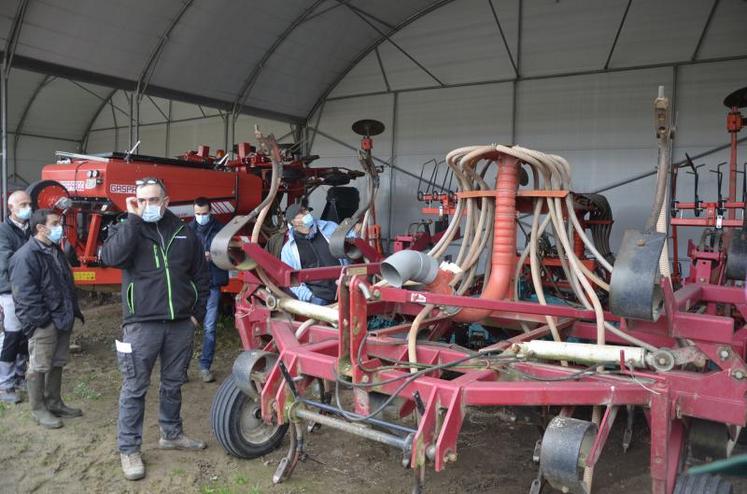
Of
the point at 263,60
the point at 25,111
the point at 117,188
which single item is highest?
the point at 25,111

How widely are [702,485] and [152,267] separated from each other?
103 inches

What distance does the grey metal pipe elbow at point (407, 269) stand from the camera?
7.43ft

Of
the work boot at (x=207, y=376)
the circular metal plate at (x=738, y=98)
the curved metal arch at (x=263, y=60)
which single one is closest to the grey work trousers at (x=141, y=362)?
the work boot at (x=207, y=376)

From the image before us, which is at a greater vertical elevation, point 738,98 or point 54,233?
point 738,98

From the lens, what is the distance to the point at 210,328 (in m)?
4.47

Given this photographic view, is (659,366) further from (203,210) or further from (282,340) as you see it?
(203,210)

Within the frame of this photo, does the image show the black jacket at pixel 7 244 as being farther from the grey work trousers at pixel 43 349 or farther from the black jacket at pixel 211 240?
the black jacket at pixel 211 240

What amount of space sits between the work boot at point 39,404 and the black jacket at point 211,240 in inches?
53.4

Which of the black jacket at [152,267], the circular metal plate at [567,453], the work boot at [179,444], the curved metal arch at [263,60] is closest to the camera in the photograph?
the circular metal plate at [567,453]

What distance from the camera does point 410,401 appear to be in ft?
7.95

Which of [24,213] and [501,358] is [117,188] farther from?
[501,358]

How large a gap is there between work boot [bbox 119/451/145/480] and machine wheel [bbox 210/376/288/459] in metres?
0.39

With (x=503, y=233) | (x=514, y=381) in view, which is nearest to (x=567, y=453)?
(x=514, y=381)

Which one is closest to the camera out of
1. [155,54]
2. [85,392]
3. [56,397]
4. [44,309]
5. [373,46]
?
[44,309]
